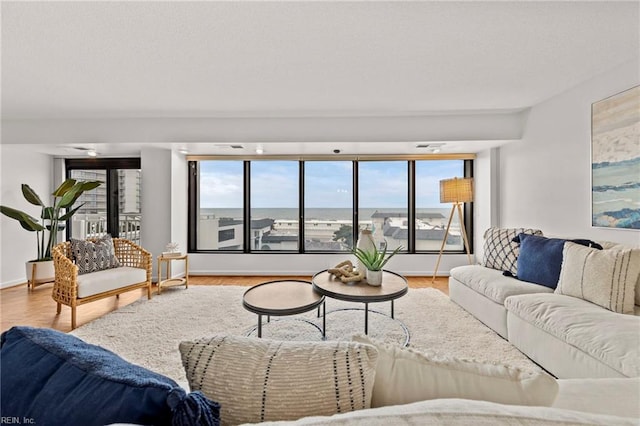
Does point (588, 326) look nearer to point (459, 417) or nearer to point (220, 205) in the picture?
point (459, 417)

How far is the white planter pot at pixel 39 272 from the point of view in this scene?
4.13m

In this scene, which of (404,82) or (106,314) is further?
(106,314)

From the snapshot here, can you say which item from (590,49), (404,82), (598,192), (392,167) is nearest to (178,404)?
(404,82)

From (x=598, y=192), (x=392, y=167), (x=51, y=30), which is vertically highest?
(x=51, y=30)

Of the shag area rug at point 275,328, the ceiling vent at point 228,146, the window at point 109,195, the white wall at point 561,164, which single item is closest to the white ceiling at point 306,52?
the white wall at point 561,164

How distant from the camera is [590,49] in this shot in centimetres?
229

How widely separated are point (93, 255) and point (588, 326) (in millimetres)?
4612

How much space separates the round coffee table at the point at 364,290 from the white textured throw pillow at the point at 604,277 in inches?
50.1

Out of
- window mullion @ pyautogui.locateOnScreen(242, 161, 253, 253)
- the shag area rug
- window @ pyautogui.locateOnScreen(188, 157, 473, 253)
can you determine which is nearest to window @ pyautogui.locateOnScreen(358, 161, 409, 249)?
window @ pyautogui.locateOnScreen(188, 157, 473, 253)

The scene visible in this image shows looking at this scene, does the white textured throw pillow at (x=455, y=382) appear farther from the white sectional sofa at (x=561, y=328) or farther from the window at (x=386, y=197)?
the window at (x=386, y=197)

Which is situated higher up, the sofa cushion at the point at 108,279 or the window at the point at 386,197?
the window at the point at 386,197

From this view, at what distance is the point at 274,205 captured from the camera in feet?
17.1

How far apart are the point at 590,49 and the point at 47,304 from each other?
6.18 meters

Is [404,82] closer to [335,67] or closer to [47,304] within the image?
[335,67]
